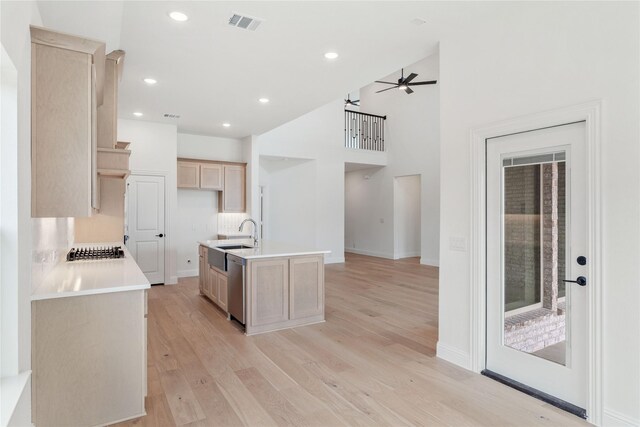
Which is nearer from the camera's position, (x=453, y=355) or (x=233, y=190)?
(x=453, y=355)

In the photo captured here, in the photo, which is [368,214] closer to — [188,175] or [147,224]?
[188,175]

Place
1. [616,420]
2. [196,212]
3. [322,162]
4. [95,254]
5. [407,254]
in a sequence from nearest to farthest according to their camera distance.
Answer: [616,420], [95,254], [196,212], [322,162], [407,254]

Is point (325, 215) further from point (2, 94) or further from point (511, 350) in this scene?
point (2, 94)

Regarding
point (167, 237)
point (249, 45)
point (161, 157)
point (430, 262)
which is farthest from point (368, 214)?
point (249, 45)

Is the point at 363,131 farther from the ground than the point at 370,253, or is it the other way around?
the point at 363,131

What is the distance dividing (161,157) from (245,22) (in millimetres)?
4222

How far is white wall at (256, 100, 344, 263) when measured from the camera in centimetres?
871

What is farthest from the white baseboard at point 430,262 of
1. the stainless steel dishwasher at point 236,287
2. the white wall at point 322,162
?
the stainless steel dishwasher at point 236,287

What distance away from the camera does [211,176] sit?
7316 mm

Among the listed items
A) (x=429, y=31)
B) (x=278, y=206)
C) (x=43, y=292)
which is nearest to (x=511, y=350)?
(x=429, y=31)

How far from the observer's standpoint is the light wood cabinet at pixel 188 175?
7023mm

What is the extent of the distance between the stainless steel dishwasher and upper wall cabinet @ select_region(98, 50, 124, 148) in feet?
5.66

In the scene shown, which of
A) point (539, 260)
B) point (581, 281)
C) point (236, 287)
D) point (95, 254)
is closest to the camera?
point (581, 281)

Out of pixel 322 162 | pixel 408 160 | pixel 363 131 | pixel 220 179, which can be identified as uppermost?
pixel 363 131
